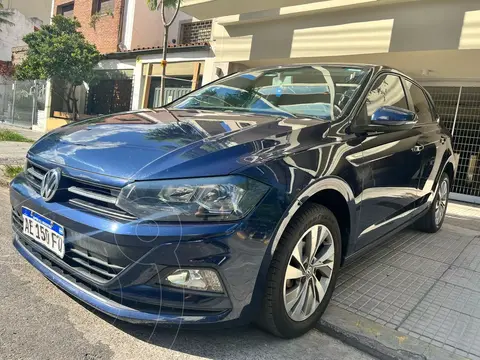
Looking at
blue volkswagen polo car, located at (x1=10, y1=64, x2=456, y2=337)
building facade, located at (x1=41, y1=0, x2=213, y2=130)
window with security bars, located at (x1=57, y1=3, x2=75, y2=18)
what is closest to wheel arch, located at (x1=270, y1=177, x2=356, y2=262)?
blue volkswagen polo car, located at (x1=10, y1=64, x2=456, y2=337)

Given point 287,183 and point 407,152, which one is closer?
point 287,183

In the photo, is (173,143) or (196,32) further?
(196,32)

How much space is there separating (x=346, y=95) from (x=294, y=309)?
1.58 meters

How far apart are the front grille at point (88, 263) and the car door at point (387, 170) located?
65.3 inches

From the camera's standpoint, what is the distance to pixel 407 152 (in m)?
3.40

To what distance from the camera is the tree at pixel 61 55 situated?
14.5 meters

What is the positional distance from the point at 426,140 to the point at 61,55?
46.3ft

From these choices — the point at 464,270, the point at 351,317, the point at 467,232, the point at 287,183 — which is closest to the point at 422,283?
the point at 464,270

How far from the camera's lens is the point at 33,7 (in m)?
27.4

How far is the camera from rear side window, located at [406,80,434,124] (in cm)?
405

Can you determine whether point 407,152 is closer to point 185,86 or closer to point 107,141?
point 107,141

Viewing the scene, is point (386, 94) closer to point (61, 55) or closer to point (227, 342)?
point (227, 342)

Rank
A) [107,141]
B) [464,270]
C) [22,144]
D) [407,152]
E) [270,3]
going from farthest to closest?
[22,144]
[270,3]
[464,270]
[407,152]
[107,141]

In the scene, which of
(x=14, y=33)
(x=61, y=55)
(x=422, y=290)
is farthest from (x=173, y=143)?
(x=14, y=33)
